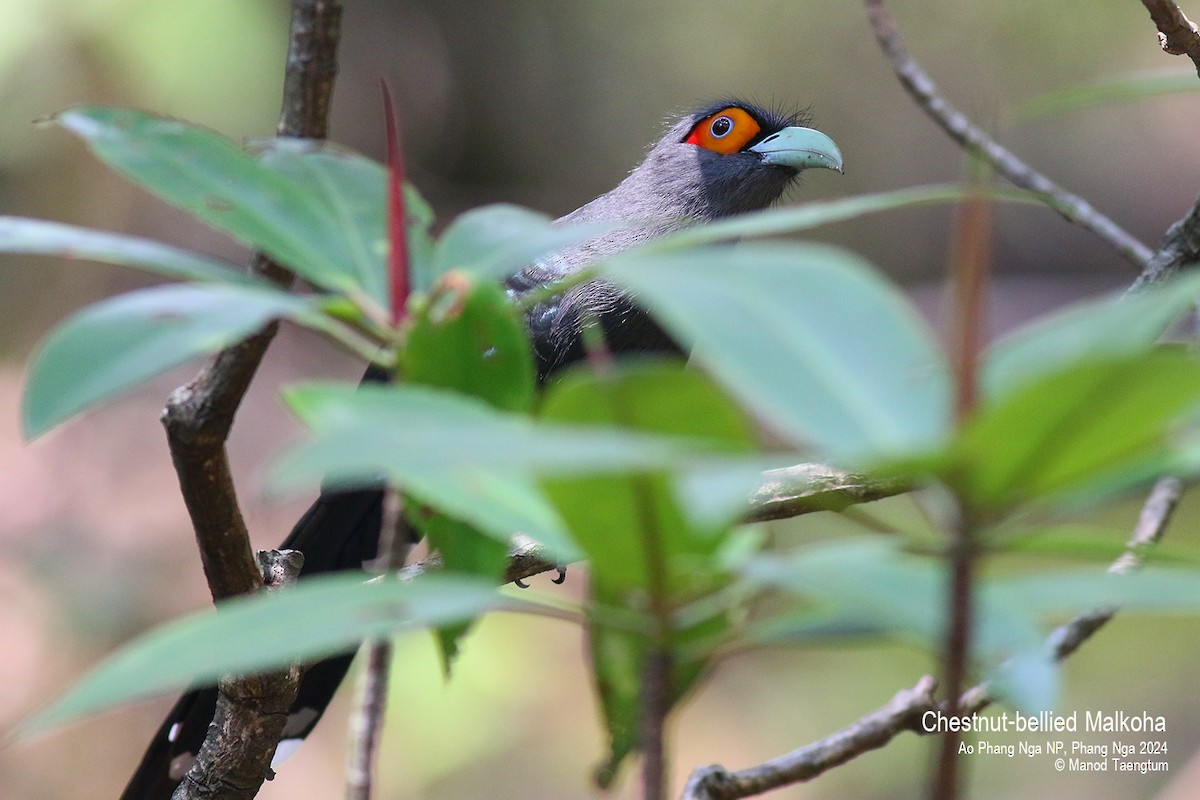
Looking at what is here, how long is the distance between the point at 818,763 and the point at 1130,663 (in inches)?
167

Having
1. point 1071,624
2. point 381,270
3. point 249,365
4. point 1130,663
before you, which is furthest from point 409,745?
point 381,270

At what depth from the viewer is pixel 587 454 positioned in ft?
1.66

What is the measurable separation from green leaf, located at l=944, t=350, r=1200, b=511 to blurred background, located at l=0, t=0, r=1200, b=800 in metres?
4.36

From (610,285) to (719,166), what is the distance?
2.55ft

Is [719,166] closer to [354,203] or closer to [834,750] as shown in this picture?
[834,750]

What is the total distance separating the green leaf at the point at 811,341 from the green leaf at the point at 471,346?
0.69ft

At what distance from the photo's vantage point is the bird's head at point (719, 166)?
12.2 feet

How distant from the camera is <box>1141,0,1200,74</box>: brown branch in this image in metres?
1.97

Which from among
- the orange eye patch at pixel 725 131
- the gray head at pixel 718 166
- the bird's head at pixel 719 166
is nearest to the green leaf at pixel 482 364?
the gray head at pixel 718 166

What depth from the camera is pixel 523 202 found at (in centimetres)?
808

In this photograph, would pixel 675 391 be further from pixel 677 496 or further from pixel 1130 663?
pixel 1130 663

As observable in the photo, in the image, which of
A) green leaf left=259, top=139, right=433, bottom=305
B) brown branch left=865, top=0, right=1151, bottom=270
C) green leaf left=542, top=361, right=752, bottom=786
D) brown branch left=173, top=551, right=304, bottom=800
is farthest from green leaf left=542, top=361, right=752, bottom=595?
brown branch left=865, top=0, right=1151, bottom=270

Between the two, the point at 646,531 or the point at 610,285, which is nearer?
the point at 646,531

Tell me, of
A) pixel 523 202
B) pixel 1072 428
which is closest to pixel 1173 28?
pixel 1072 428
